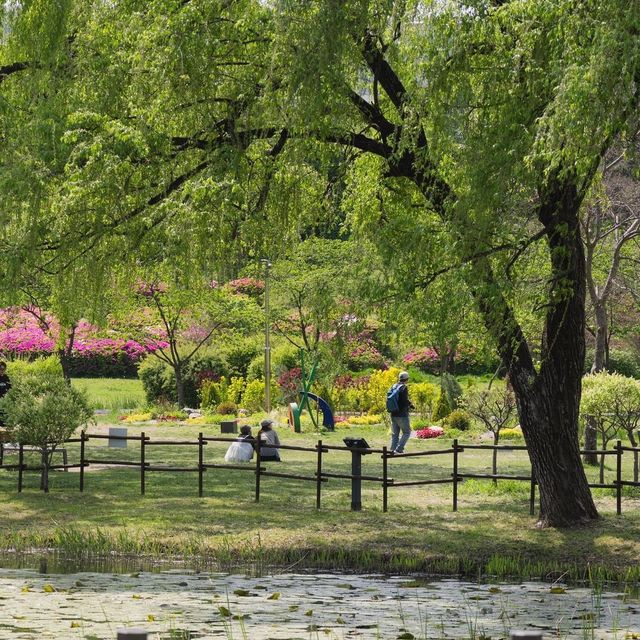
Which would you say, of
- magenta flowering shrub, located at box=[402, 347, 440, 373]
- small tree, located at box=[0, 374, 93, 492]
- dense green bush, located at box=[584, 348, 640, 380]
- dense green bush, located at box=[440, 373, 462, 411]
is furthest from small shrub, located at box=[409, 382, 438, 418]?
small tree, located at box=[0, 374, 93, 492]

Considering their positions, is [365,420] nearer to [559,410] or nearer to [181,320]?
[181,320]

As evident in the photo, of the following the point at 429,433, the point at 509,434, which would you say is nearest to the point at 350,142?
the point at 509,434

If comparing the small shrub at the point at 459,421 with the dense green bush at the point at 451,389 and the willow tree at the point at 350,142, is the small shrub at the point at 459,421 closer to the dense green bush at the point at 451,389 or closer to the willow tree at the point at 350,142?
the dense green bush at the point at 451,389

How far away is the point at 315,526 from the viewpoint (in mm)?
16047

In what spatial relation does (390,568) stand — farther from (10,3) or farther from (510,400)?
(510,400)

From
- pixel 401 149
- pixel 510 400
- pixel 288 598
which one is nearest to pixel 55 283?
pixel 401 149

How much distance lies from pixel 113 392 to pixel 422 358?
11.5m

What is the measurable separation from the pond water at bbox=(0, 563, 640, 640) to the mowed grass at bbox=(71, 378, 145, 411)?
2669cm

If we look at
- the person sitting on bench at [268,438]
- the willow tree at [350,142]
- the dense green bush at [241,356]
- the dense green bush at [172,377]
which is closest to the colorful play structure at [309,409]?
the dense green bush at [172,377]

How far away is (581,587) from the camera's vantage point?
13172mm

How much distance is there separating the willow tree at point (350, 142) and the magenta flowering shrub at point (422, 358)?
102 feet

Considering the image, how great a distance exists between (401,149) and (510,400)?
12604 mm

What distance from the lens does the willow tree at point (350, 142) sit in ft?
45.1

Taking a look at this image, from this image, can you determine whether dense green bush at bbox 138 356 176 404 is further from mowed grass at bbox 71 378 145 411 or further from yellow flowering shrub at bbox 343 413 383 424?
yellow flowering shrub at bbox 343 413 383 424
